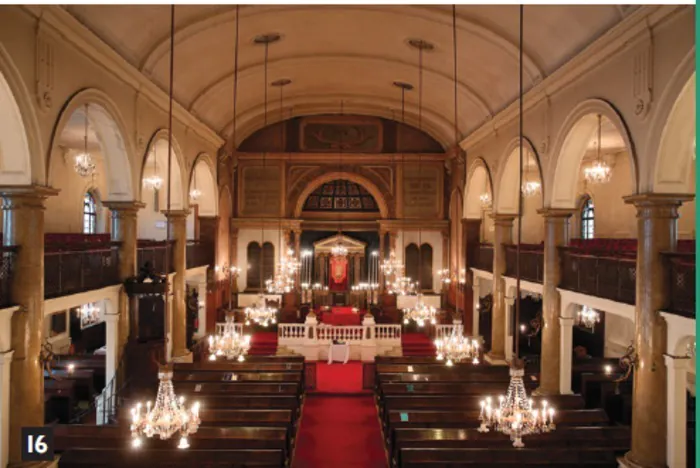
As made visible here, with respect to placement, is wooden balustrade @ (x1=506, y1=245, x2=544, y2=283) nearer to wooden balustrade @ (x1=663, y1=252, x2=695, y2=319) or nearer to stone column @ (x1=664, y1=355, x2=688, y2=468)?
wooden balustrade @ (x1=663, y1=252, x2=695, y2=319)

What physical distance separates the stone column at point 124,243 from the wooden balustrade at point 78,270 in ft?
0.65

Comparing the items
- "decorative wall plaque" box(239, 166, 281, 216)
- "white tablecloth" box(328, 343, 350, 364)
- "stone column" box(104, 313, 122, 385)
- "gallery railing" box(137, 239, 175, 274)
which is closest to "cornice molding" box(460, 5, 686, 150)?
"white tablecloth" box(328, 343, 350, 364)

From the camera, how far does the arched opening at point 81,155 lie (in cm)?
1227

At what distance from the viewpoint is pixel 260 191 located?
1056 inches

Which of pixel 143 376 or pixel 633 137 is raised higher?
pixel 633 137

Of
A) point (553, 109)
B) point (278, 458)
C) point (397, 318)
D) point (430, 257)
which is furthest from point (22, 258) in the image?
point (430, 257)

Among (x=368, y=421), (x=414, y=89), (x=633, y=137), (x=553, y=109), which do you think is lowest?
(x=368, y=421)

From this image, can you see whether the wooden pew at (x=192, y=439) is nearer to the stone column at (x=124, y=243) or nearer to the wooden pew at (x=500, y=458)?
the wooden pew at (x=500, y=458)

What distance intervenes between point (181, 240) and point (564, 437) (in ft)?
42.1

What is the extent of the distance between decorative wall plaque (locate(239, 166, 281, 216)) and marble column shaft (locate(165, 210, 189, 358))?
8001mm

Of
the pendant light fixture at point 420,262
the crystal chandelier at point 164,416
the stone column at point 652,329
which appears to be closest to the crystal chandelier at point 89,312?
the pendant light fixture at point 420,262

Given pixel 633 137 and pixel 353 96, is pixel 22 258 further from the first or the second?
pixel 353 96

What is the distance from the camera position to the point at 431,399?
1309cm

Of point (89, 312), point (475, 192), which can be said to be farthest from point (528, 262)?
point (89, 312)
